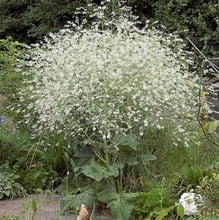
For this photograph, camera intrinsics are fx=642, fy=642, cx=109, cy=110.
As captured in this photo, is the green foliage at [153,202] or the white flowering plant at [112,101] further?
the white flowering plant at [112,101]

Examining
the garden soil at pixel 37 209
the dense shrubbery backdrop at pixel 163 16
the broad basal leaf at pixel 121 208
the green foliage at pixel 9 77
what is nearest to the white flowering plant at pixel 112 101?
the broad basal leaf at pixel 121 208

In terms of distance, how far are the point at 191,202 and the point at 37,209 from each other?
1151mm

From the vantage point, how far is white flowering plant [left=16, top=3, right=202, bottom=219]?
4.36 m

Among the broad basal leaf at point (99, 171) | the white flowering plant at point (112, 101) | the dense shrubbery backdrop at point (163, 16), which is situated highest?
the white flowering plant at point (112, 101)

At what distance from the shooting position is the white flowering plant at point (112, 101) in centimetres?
436

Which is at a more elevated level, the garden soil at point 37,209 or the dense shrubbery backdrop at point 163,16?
the garden soil at point 37,209

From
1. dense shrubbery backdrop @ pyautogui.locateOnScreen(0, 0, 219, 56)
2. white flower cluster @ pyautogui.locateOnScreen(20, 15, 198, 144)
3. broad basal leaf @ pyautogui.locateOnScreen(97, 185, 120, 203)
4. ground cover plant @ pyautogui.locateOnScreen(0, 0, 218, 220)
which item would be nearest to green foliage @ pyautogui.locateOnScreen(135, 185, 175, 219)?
ground cover plant @ pyautogui.locateOnScreen(0, 0, 218, 220)

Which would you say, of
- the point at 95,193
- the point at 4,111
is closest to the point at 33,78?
the point at 4,111

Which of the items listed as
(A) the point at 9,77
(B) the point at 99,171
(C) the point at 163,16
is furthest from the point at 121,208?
(C) the point at 163,16

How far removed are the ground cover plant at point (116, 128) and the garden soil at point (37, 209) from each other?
0.11 metres

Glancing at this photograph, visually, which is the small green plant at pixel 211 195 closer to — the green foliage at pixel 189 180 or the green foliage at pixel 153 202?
the green foliage at pixel 153 202

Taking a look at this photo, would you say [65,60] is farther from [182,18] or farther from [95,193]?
[182,18]

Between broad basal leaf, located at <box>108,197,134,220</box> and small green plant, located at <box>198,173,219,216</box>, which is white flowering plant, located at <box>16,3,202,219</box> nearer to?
broad basal leaf, located at <box>108,197,134,220</box>

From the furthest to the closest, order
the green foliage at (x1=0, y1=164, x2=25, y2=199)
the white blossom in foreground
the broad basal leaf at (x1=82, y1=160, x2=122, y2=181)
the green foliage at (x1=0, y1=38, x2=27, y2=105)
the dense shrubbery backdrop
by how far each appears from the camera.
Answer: the dense shrubbery backdrop
the green foliage at (x1=0, y1=38, x2=27, y2=105)
the green foliage at (x1=0, y1=164, x2=25, y2=199)
the broad basal leaf at (x1=82, y1=160, x2=122, y2=181)
the white blossom in foreground
